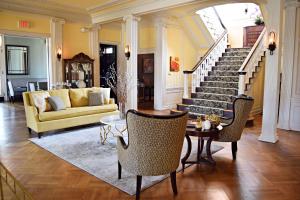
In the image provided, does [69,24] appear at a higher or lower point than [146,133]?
higher

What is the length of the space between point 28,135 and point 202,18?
6.48 meters

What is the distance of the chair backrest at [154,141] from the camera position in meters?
2.50

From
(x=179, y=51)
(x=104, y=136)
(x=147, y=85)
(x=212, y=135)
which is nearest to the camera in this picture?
(x=212, y=135)

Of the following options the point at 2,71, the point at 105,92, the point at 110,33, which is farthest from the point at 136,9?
the point at 2,71

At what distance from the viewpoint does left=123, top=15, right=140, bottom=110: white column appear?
22.5 feet

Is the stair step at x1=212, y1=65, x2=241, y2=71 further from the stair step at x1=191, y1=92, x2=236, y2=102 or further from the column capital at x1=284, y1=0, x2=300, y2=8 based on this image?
the column capital at x1=284, y1=0, x2=300, y2=8

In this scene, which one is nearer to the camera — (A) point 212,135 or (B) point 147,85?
(A) point 212,135

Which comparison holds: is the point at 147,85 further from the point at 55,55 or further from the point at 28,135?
the point at 28,135

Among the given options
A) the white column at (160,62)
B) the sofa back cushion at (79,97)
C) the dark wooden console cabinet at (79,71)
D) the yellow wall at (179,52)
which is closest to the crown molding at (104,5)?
the dark wooden console cabinet at (79,71)

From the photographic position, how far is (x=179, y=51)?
29.9ft

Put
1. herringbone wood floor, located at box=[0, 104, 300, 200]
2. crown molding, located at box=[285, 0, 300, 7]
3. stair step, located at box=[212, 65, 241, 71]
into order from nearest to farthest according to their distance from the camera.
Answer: herringbone wood floor, located at box=[0, 104, 300, 200], crown molding, located at box=[285, 0, 300, 7], stair step, located at box=[212, 65, 241, 71]

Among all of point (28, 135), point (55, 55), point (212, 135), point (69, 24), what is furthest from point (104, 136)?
point (69, 24)

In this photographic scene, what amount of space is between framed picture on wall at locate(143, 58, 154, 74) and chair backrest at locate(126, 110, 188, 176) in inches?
287

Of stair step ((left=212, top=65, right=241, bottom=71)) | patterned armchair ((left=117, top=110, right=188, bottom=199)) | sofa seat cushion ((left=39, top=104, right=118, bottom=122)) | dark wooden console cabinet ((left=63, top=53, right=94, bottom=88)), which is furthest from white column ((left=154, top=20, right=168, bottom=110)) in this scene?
patterned armchair ((left=117, top=110, right=188, bottom=199))
